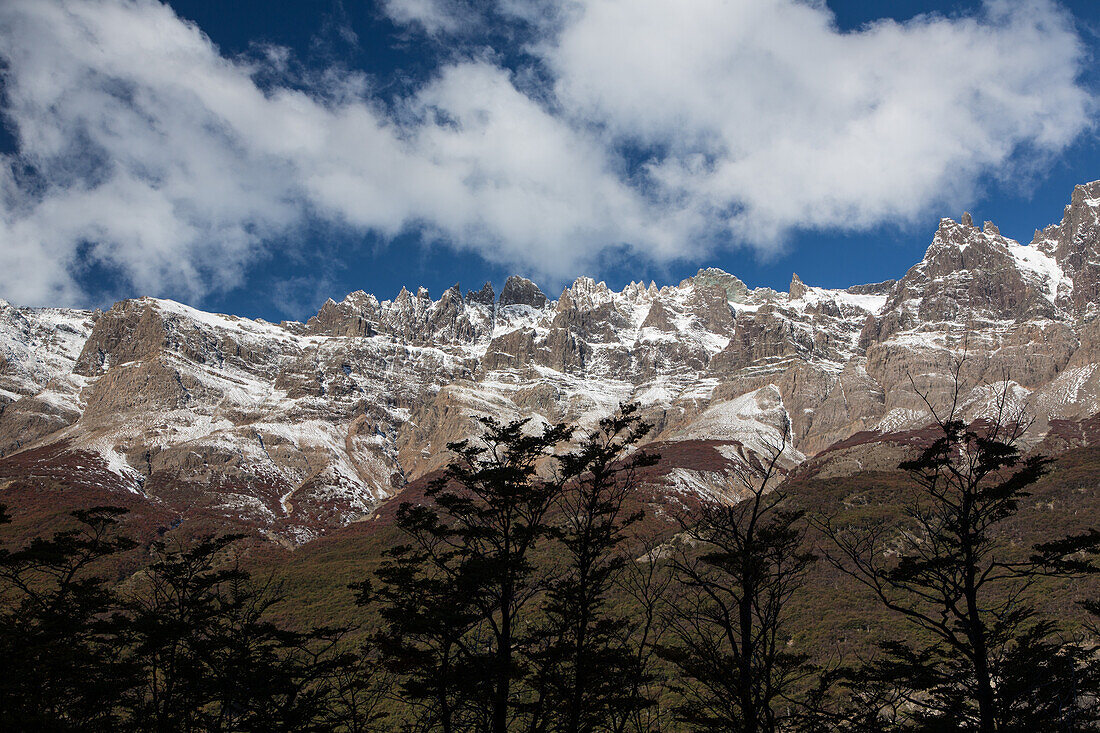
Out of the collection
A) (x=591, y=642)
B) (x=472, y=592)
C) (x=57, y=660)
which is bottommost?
(x=57, y=660)

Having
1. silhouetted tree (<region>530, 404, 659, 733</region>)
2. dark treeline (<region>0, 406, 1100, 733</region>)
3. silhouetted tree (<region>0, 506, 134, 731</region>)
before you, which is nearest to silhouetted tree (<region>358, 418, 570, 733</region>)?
dark treeline (<region>0, 406, 1100, 733</region>)

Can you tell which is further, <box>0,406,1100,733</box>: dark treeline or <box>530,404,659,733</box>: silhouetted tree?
<box>530,404,659,733</box>: silhouetted tree

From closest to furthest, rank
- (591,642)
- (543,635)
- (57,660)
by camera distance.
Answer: (57,660) < (543,635) < (591,642)

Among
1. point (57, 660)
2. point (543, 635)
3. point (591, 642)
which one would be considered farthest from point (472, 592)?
point (57, 660)

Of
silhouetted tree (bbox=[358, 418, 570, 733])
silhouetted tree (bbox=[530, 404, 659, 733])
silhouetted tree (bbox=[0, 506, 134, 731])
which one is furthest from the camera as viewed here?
silhouetted tree (bbox=[530, 404, 659, 733])

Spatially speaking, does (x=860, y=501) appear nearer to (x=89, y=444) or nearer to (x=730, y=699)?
(x=730, y=699)

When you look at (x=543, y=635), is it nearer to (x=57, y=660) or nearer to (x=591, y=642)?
(x=591, y=642)

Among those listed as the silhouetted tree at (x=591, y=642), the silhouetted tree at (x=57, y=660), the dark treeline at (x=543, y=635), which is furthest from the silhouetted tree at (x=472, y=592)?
the silhouetted tree at (x=57, y=660)

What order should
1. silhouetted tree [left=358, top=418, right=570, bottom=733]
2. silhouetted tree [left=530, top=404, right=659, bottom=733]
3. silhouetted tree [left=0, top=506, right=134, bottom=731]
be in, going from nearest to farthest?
1. silhouetted tree [left=0, top=506, right=134, bottom=731]
2. silhouetted tree [left=358, top=418, right=570, bottom=733]
3. silhouetted tree [left=530, top=404, right=659, bottom=733]

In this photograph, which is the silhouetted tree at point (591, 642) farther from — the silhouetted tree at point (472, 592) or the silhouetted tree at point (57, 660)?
the silhouetted tree at point (57, 660)

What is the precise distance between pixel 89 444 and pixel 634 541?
17113 cm

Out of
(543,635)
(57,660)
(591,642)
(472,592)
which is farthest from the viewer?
(591,642)

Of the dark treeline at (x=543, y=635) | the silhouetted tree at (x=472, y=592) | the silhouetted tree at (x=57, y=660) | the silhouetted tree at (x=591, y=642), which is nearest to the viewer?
the dark treeline at (x=543, y=635)

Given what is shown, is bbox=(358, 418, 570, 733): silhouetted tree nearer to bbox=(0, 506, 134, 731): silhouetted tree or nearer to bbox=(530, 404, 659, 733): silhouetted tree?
bbox=(530, 404, 659, 733): silhouetted tree
